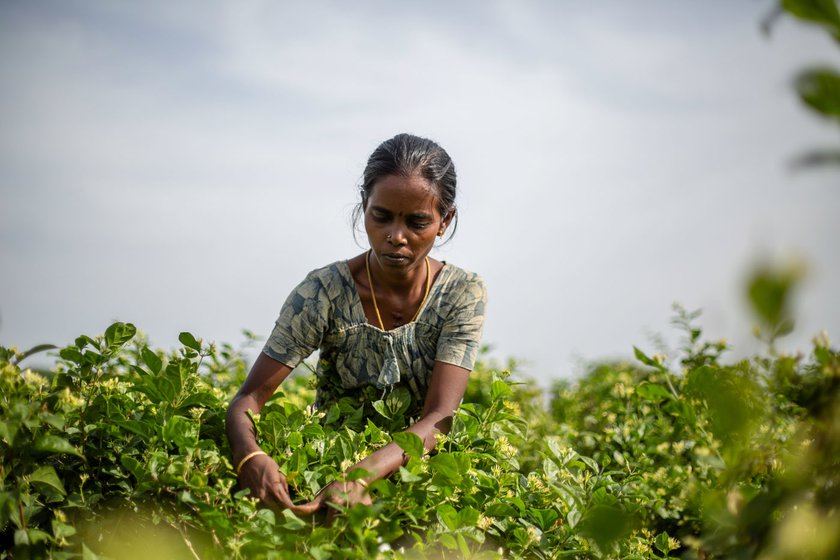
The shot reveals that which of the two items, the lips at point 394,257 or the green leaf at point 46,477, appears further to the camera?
the lips at point 394,257

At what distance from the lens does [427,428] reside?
100 inches

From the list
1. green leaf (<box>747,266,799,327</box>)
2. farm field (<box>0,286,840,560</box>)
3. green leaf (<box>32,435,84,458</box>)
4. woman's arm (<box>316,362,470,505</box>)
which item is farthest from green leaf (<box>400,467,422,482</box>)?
green leaf (<box>747,266,799,327</box>)

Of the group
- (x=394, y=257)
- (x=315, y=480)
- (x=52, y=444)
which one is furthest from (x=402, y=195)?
(x=52, y=444)

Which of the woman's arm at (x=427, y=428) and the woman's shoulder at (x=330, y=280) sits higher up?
the woman's shoulder at (x=330, y=280)

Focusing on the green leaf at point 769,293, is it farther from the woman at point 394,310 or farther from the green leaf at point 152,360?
the woman at point 394,310

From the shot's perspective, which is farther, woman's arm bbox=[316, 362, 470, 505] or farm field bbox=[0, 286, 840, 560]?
woman's arm bbox=[316, 362, 470, 505]

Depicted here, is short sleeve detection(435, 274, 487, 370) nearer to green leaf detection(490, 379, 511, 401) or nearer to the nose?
the nose

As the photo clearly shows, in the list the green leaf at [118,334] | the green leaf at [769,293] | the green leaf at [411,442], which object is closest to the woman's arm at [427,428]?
the green leaf at [411,442]

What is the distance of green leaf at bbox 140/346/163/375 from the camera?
2.01 m

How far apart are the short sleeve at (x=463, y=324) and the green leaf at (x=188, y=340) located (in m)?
1.04

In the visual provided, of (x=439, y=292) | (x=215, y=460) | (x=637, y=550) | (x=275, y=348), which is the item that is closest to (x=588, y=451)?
(x=439, y=292)

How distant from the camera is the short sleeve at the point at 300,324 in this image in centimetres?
290

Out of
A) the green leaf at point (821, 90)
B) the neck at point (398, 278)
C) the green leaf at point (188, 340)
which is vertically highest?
the green leaf at point (821, 90)

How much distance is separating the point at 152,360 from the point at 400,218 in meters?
1.18
